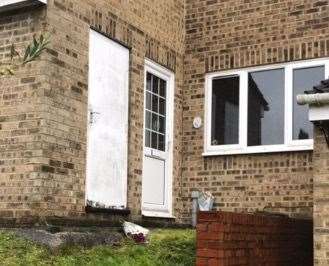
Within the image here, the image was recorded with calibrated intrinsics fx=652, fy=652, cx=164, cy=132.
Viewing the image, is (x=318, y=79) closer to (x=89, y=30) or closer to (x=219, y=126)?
(x=219, y=126)

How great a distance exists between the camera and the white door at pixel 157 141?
35.5 feet

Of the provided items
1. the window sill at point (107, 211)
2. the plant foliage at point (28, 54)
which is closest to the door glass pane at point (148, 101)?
the window sill at point (107, 211)

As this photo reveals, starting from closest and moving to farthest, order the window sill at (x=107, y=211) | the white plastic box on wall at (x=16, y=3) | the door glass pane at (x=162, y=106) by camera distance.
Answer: the white plastic box on wall at (x=16, y=3), the window sill at (x=107, y=211), the door glass pane at (x=162, y=106)

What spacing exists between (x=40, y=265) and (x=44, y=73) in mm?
2661

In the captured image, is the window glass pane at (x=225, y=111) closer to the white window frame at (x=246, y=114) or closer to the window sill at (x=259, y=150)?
the white window frame at (x=246, y=114)

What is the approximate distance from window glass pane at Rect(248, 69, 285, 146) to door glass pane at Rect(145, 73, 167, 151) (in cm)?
150

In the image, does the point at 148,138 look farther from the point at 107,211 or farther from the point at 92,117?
the point at 107,211

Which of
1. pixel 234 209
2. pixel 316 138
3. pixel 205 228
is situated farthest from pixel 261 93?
pixel 205 228

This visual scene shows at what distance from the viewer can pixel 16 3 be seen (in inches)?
341

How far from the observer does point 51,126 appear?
8.50m

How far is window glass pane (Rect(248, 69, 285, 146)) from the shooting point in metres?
10.9

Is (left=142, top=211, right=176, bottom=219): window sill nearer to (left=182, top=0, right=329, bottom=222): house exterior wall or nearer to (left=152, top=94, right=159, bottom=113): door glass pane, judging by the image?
(left=182, top=0, right=329, bottom=222): house exterior wall

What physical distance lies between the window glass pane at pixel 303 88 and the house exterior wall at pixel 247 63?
26cm

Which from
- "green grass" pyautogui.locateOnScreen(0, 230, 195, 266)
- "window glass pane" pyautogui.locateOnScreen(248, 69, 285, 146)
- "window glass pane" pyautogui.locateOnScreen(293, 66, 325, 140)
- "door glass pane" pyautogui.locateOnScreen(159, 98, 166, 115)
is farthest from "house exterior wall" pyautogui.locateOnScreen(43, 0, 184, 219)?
"window glass pane" pyautogui.locateOnScreen(293, 66, 325, 140)
